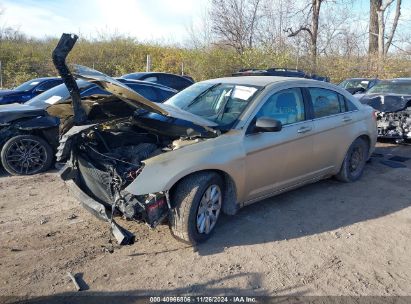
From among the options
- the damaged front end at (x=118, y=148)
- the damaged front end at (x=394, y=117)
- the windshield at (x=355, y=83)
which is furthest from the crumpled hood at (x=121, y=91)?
the windshield at (x=355, y=83)

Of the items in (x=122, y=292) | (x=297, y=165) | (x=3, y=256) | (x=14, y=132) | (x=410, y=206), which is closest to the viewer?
(x=122, y=292)

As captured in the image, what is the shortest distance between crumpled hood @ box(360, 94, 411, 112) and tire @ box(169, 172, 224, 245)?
255 inches

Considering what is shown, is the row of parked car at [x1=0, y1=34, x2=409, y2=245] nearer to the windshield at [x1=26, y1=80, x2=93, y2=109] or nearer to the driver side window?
the driver side window

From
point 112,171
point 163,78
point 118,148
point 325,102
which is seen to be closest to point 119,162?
point 112,171

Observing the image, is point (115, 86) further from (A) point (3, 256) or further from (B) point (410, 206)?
(B) point (410, 206)

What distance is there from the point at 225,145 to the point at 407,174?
431 centimetres

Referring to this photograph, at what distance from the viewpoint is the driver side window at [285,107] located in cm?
462

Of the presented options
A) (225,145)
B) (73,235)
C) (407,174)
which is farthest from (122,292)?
(407,174)

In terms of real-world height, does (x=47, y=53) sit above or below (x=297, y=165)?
above

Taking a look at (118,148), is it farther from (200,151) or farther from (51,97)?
(51,97)

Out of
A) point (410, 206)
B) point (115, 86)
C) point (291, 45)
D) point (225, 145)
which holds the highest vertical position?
point (291, 45)

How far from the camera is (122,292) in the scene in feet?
10.8

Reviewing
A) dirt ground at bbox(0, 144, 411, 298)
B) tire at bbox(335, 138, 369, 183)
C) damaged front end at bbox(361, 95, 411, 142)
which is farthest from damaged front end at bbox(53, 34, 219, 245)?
damaged front end at bbox(361, 95, 411, 142)

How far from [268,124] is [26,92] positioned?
7.84 m
